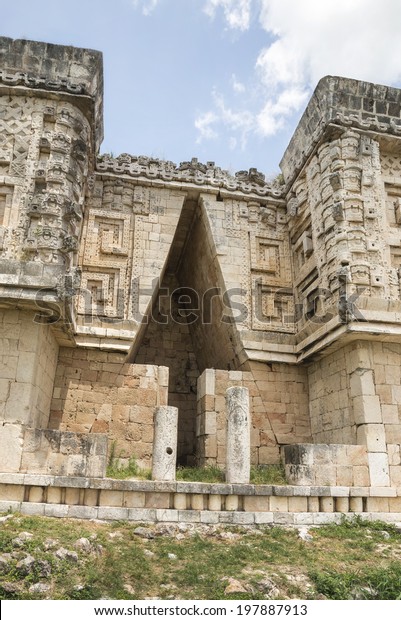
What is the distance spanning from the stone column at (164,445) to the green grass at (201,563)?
32.2 inches

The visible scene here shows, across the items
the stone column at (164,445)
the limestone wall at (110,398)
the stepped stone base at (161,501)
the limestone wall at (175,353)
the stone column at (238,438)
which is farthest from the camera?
the limestone wall at (175,353)

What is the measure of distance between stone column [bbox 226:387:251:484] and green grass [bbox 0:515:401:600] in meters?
0.80

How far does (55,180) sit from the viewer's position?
Answer: 8.72 meters

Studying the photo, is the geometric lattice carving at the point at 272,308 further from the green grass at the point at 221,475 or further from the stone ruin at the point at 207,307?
the green grass at the point at 221,475

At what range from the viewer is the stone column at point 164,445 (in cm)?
726

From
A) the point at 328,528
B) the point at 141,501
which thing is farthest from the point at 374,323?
the point at 141,501

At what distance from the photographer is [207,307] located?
39.7ft

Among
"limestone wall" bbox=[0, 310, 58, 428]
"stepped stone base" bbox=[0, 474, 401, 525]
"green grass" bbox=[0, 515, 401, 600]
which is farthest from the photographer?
"limestone wall" bbox=[0, 310, 58, 428]

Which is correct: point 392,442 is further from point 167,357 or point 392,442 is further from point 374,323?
point 167,357

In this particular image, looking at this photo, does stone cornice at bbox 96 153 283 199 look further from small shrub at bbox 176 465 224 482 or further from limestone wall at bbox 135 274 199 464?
small shrub at bbox 176 465 224 482

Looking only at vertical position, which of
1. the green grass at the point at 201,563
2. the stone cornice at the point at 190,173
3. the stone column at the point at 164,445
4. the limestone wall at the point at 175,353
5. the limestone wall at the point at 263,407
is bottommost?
the green grass at the point at 201,563

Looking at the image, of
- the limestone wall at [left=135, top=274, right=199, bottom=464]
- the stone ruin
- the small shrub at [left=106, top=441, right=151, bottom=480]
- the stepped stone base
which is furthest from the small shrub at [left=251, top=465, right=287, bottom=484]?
the limestone wall at [left=135, top=274, right=199, bottom=464]

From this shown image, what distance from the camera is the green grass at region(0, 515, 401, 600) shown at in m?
5.01
